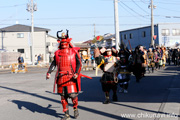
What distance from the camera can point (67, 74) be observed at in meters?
7.05

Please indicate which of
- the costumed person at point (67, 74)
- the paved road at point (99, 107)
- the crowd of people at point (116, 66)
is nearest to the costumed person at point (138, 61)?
the crowd of people at point (116, 66)

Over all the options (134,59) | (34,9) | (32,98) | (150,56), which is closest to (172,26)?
(34,9)

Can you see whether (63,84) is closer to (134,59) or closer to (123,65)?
(123,65)

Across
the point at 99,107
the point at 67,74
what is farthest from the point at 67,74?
the point at 99,107

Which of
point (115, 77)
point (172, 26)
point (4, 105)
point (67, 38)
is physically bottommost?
point (4, 105)

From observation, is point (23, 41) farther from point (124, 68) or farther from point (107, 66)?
point (107, 66)

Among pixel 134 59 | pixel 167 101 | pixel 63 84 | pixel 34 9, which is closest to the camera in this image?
pixel 63 84

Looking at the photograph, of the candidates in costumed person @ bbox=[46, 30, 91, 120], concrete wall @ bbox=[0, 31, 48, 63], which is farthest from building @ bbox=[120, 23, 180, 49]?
costumed person @ bbox=[46, 30, 91, 120]

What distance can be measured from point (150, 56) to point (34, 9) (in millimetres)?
26483

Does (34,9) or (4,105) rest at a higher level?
(34,9)

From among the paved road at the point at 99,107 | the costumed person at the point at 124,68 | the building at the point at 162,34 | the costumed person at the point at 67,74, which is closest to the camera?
the costumed person at the point at 67,74

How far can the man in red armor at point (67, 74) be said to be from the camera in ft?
23.0

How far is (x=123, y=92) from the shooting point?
11.4 m

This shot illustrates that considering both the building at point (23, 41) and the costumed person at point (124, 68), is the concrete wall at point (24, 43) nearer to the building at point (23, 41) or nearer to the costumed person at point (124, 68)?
the building at point (23, 41)
